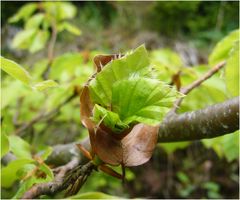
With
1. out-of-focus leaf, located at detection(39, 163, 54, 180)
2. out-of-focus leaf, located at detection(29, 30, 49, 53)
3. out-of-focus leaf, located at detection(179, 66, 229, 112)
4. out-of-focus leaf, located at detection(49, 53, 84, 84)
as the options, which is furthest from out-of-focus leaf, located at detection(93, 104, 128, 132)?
out-of-focus leaf, located at detection(29, 30, 49, 53)

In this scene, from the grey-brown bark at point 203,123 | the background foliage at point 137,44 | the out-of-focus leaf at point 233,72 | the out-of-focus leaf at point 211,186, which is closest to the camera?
the grey-brown bark at point 203,123

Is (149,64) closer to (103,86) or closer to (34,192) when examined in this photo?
(103,86)

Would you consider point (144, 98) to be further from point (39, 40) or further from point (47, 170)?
point (39, 40)

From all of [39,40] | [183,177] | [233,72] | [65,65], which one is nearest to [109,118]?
[233,72]

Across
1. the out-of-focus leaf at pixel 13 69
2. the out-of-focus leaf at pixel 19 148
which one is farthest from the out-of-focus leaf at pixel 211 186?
the out-of-focus leaf at pixel 13 69

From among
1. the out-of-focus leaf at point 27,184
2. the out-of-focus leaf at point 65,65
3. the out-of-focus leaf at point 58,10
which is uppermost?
the out-of-focus leaf at point 58,10

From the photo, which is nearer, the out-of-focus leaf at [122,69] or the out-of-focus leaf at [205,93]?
the out-of-focus leaf at [122,69]

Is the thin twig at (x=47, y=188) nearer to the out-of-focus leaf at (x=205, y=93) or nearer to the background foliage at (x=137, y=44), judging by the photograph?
the out-of-focus leaf at (x=205, y=93)

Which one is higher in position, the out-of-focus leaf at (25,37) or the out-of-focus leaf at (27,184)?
the out-of-focus leaf at (25,37)

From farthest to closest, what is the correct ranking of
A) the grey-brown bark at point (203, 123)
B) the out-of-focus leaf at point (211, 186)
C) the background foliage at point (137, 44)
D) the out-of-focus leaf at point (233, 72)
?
the out-of-focus leaf at point (211, 186)
the background foliage at point (137, 44)
the out-of-focus leaf at point (233, 72)
the grey-brown bark at point (203, 123)
